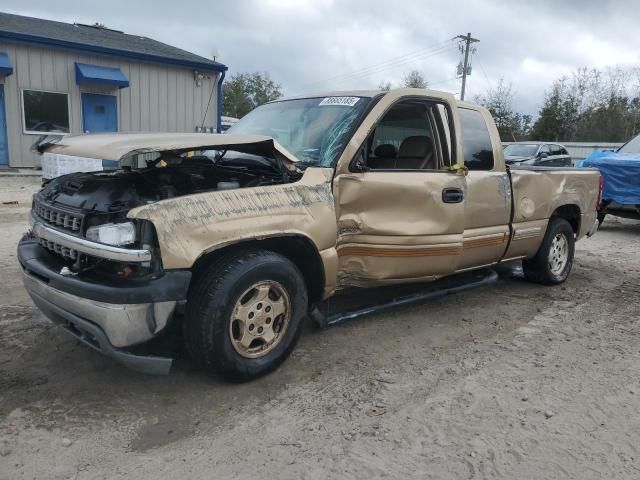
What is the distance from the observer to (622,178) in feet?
32.0

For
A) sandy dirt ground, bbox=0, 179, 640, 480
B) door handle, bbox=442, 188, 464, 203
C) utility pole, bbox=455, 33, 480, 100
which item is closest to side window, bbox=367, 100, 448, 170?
door handle, bbox=442, 188, 464, 203

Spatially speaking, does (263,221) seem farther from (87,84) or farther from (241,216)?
(87,84)

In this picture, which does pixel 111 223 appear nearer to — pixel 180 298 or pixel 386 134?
pixel 180 298

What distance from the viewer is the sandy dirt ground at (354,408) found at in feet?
8.54

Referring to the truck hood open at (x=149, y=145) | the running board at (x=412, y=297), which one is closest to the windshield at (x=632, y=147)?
the running board at (x=412, y=297)

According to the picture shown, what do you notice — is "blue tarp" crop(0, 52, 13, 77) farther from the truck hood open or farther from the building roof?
the truck hood open

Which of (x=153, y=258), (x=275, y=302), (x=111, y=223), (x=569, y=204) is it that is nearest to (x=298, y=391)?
(x=275, y=302)

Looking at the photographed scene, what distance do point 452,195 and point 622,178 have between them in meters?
7.04

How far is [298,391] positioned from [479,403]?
1.10 meters

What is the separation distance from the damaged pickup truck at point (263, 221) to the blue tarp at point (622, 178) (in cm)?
581

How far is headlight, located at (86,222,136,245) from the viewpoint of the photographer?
285 cm

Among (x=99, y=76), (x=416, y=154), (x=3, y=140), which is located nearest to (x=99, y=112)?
(x=99, y=76)

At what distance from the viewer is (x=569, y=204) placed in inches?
231

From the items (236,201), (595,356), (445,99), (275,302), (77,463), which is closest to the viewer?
(77,463)
